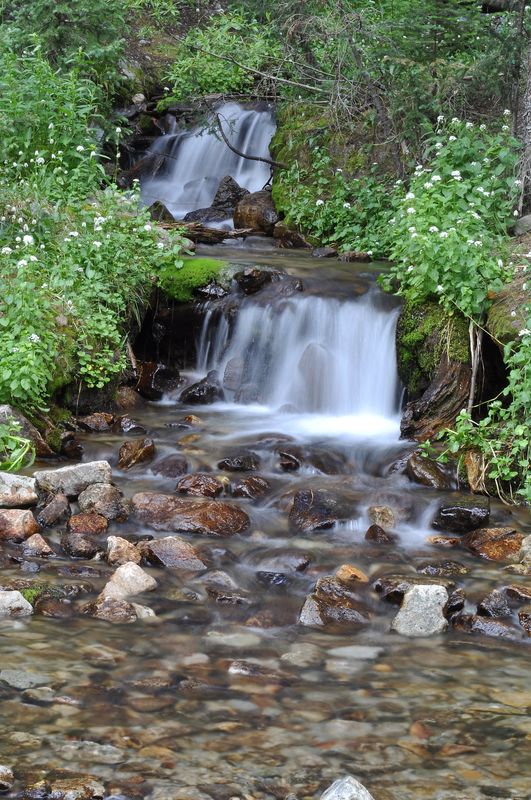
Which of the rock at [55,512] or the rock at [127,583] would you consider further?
the rock at [55,512]

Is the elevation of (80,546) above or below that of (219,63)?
below

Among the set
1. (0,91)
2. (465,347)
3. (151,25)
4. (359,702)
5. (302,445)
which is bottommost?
(359,702)

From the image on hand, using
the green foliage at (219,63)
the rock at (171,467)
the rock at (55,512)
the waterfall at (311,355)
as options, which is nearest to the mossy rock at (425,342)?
the waterfall at (311,355)

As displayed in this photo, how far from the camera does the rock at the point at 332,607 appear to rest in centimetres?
491

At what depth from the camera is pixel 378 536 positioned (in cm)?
603

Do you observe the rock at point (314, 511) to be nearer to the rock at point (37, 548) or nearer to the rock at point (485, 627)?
the rock at point (485, 627)

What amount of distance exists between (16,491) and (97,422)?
1.87 metres

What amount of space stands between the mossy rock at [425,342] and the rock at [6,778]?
5.41m

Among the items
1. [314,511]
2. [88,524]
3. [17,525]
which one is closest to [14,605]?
[17,525]

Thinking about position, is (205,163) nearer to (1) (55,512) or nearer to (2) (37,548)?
(1) (55,512)

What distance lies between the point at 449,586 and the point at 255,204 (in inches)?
338

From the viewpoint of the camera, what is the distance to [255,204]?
42.2ft

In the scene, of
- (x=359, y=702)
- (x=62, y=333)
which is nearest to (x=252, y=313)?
(x=62, y=333)

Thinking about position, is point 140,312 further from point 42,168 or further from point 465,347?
point 465,347
